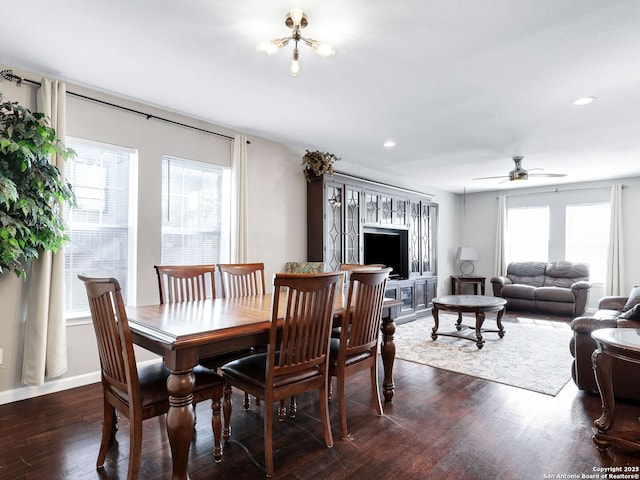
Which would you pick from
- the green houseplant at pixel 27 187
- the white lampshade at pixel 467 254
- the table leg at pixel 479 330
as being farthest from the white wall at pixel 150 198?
the white lampshade at pixel 467 254

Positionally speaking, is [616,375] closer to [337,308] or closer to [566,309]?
[337,308]

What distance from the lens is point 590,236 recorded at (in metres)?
7.07

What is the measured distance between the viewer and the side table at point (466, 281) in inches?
307

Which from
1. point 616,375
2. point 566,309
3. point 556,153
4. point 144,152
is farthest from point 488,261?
point 144,152

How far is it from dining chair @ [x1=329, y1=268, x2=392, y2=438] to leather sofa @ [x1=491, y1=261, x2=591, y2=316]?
541cm

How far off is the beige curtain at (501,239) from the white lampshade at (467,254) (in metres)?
0.45

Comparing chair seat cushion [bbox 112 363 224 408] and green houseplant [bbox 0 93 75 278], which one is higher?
green houseplant [bbox 0 93 75 278]

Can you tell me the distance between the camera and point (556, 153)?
5094 millimetres

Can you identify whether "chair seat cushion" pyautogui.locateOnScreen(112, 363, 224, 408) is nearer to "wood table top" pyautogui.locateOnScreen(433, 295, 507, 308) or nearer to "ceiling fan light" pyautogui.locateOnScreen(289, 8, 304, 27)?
"ceiling fan light" pyautogui.locateOnScreen(289, 8, 304, 27)

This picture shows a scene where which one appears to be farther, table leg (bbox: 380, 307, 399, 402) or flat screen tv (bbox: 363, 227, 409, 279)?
flat screen tv (bbox: 363, 227, 409, 279)

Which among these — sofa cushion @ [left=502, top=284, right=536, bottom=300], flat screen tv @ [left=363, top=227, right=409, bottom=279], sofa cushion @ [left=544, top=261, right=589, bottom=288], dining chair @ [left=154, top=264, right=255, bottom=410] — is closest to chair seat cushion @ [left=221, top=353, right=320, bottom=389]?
dining chair @ [left=154, top=264, right=255, bottom=410]

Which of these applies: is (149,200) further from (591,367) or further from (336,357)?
(591,367)

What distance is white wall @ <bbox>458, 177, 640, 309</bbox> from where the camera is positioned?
21.7 ft

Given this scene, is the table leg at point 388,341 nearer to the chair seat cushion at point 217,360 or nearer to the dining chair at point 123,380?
the chair seat cushion at point 217,360
